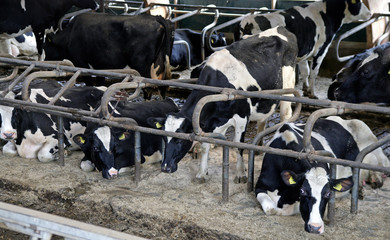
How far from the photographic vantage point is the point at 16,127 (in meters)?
7.27

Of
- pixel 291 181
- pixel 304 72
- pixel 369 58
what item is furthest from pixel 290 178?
pixel 304 72

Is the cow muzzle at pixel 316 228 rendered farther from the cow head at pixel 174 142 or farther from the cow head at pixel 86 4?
the cow head at pixel 86 4

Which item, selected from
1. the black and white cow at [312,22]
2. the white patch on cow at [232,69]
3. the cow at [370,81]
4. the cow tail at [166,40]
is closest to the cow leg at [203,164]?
the white patch on cow at [232,69]

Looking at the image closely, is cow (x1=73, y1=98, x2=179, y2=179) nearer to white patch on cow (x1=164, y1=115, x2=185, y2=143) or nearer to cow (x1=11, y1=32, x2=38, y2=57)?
white patch on cow (x1=164, y1=115, x2=185, y2=143)

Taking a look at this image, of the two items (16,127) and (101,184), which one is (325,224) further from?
(16,127)

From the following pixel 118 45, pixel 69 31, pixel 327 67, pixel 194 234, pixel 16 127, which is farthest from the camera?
pixel 327 67

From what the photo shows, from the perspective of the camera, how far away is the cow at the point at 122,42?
9.39 m

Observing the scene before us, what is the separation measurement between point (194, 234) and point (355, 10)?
6.86 m

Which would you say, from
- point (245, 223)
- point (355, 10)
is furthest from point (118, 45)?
point (245, 223)

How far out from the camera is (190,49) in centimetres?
1266

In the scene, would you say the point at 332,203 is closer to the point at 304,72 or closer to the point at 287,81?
the point at 287,81

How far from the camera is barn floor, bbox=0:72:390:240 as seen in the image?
5.22 metres

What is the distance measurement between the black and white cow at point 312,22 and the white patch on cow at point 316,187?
547 cm

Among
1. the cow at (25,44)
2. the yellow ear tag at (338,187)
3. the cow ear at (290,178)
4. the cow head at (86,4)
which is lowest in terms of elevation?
the cow at (25,44)
